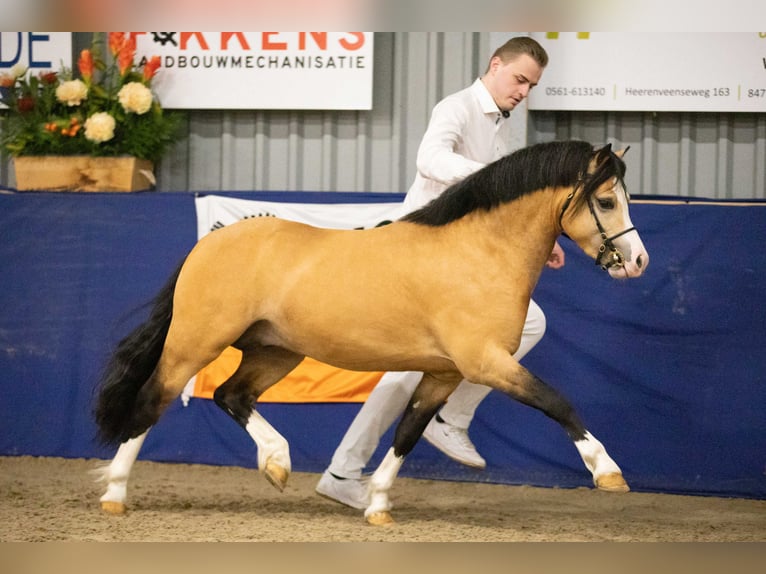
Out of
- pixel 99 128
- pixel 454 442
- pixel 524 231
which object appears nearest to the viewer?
pixel 524 231

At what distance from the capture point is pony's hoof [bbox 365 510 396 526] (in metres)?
4.16

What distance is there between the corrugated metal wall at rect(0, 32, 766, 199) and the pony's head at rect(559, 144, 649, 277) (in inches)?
98.1

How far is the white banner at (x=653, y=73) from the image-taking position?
5.96m

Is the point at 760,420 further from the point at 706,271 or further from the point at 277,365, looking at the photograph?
the point at 277,365

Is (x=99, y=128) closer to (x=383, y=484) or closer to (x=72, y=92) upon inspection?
(x=72, y=92)

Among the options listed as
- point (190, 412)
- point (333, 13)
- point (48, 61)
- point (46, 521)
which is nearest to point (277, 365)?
point (46, 521)

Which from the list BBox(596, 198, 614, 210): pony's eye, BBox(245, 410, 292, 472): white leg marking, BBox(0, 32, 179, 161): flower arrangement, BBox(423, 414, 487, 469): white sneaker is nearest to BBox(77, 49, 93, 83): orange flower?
BBox(0, 32, 179, 161): flower arrangement

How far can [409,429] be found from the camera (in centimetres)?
415

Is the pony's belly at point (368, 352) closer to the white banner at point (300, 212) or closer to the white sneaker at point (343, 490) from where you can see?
the white sneaker at point (343, 490)

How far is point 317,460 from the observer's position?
565 cm

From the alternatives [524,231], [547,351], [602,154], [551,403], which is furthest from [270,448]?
[547,351]

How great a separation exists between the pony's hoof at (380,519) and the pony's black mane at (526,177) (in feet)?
4.12

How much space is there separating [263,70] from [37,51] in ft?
4.94

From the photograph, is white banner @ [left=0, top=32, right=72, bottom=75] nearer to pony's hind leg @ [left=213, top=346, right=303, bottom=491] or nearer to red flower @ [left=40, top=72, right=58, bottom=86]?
red flower @ [left=40, top=72, right=58, bottom=86]
